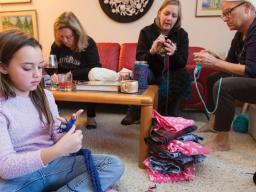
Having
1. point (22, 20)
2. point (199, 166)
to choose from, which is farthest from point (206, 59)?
point (22, 20)

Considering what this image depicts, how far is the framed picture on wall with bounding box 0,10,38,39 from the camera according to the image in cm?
304

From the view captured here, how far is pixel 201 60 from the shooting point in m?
1.57

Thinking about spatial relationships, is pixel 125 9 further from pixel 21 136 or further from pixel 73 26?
pixel 21 136

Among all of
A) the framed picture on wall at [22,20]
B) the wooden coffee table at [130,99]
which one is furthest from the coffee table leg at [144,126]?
the framed picture on wall at [22,20]

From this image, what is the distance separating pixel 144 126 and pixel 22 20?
2.39 meters

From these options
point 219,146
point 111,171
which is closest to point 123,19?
point 219,146

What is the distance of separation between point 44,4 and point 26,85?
242 cm

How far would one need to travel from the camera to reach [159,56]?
1.81m

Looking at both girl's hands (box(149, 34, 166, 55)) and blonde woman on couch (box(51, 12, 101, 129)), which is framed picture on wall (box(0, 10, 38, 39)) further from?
girl's hands (box(149, 34, 166, 55))

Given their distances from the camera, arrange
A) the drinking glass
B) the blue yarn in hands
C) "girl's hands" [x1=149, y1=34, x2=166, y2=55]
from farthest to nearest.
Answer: "girl's hands" [x1=149, y1=34, x2=166, y2=55] < the drinking glass < the blue yarn in hands

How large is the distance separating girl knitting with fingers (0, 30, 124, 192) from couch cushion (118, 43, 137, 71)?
1.62 m

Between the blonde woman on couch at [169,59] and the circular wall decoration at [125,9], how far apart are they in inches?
34.7

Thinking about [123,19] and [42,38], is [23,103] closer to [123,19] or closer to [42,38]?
[123,19]

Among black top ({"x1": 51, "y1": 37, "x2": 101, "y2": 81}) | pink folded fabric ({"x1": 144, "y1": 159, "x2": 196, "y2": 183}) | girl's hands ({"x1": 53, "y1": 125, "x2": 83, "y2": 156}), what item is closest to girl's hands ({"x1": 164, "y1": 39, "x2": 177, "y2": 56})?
black top ({"x1": 51, "y1": 37, "x2": 101, "y2": 81})
